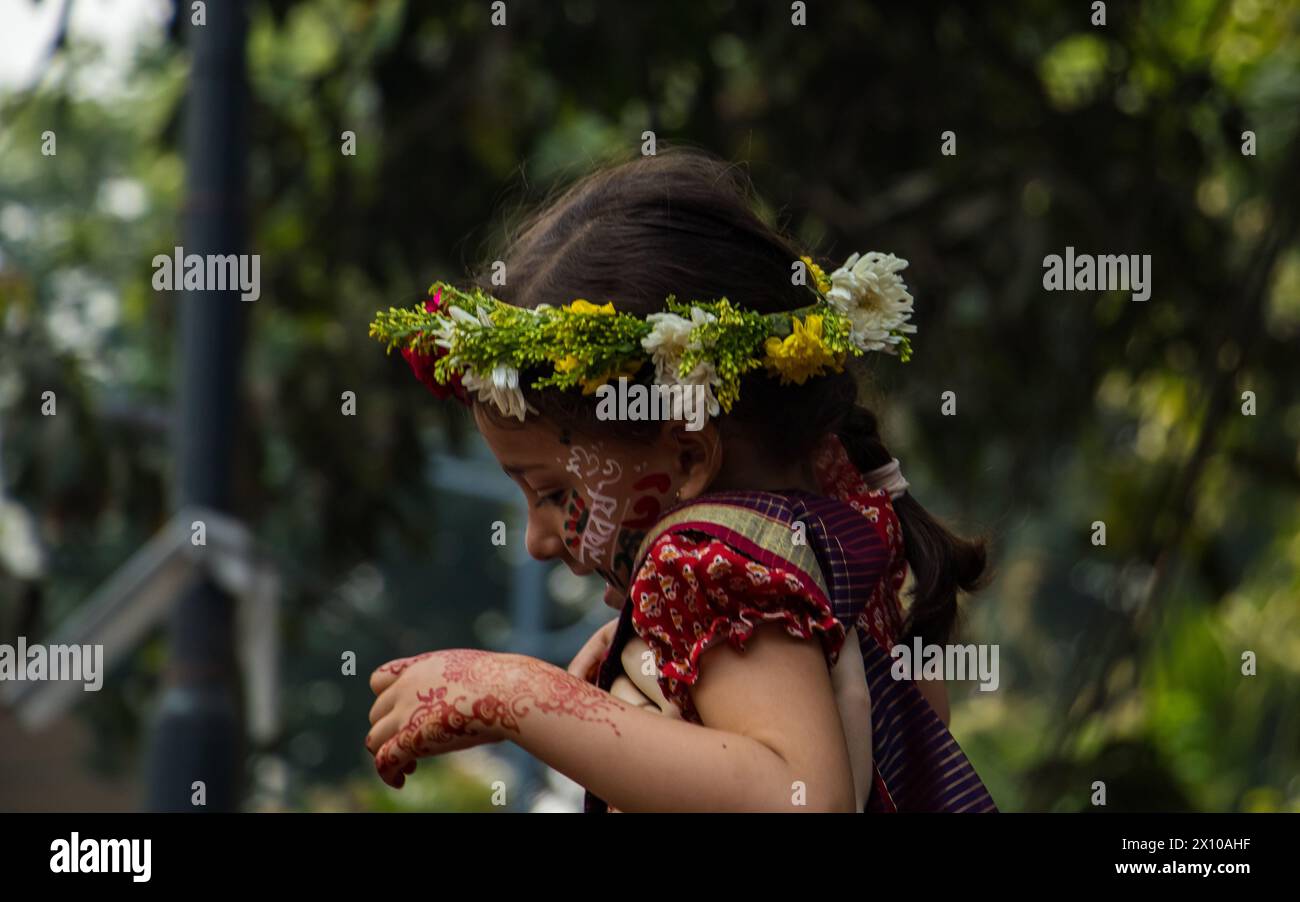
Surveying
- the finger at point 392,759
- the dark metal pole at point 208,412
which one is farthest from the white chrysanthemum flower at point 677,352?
the dark metal pole at point 208,412

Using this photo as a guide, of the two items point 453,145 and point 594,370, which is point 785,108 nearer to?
point 453,145

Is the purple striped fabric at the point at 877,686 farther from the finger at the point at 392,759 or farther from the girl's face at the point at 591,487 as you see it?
the finger at the point at 392,759

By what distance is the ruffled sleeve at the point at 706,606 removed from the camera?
65.3 inches

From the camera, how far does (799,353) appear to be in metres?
1.80

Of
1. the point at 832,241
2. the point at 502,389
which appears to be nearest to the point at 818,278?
the point at 502,389

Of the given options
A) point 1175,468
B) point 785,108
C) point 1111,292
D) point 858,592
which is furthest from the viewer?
point 785,108

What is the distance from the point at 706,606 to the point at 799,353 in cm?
30

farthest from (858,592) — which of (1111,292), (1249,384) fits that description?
(1249,384)

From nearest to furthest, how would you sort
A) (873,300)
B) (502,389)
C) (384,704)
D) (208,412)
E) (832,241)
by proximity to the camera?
(384,704) → (502,389) → (873,300) → (208,412) → (832,241)

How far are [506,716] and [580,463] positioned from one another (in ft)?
1.04

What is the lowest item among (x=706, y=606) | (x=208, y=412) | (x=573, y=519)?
(x=706, y=606)

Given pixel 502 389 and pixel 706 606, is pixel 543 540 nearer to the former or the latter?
pixel 502 389
